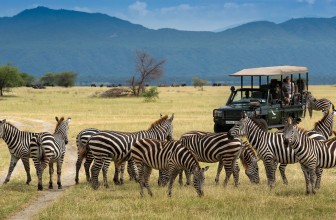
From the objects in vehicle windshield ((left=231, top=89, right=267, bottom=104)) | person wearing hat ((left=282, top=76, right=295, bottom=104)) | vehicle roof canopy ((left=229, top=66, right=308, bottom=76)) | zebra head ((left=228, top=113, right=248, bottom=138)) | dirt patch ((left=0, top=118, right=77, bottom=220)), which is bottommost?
dirt patch ((left=0, top=118, right=77, bottom=220))

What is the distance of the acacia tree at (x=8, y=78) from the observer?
282 feet

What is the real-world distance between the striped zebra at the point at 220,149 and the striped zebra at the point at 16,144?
435 centimetres

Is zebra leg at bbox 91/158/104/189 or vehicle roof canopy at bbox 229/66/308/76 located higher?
vehicle roof canopy at bbox 229/66/308/76

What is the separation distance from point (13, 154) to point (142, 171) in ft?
14.3

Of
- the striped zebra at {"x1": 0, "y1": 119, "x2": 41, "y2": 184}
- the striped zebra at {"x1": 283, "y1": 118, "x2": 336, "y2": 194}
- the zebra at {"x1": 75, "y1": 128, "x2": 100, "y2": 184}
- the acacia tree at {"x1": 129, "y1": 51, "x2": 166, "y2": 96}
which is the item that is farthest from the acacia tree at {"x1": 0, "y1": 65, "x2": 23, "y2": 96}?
the striped zebra at {"x1": 283, "y1": 118, "x2": 336, "y2": 194}

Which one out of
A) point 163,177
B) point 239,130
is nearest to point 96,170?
point 163,177

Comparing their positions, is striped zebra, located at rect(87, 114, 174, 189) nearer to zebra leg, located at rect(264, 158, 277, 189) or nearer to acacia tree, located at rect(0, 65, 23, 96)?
zebra leg, located at rect(264, 158, 277, 189)

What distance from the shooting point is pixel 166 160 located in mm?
14523

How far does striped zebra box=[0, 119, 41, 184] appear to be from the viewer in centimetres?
1725

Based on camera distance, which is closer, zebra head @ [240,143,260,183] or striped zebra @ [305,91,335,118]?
zebra head @ [240,143,260,183]

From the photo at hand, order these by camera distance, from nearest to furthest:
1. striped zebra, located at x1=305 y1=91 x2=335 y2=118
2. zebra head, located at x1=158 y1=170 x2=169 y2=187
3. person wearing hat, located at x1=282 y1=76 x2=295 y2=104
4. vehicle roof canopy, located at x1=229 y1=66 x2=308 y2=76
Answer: zebra head, located at x1=158 y1=170 x2=169 y2=187, vehicle roof canopy, located at x1=229 y1=66 x2=308 y2=76, person wearing hat, located at x1=282 y1=76 x2=295 y2=104, striped zebra, located at x1=305 y1=91 x2=335 y2=118

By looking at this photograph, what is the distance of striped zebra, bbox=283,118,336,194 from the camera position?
48.2 ft

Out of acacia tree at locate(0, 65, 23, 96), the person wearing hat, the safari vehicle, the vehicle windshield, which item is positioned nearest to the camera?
the safari vehicle

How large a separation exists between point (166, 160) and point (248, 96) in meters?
13.5
